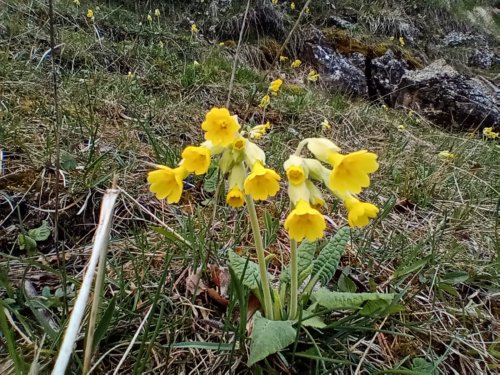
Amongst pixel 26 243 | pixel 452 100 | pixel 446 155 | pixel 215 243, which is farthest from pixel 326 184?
pixel 452 100

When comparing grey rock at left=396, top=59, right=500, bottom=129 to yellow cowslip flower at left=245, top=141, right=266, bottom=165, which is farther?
grey rock at left=396, top=59, right=500, bottom=129

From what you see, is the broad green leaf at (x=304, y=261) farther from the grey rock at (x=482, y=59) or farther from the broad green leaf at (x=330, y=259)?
the grey rock at (x=482, y=59)

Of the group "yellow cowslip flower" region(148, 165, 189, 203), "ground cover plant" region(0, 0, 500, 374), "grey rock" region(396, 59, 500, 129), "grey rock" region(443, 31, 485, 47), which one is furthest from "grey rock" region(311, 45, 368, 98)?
"yellow cowslip flower" region(148, 165, 189, 203)

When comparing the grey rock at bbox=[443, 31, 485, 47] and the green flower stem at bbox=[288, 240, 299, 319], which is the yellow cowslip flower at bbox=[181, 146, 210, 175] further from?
the grey rock at bbox=[443, 31, 485, 47]

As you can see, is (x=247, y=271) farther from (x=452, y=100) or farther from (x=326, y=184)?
(x=452, y=100)

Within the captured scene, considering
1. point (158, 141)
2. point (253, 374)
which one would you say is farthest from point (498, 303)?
point (158, 141)

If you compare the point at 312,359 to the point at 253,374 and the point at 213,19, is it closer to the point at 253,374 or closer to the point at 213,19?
the point at 253,374

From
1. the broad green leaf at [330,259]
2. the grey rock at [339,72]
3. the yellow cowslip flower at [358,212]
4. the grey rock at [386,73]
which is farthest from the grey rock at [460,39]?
the yellow cowslip flower at [358,212]
